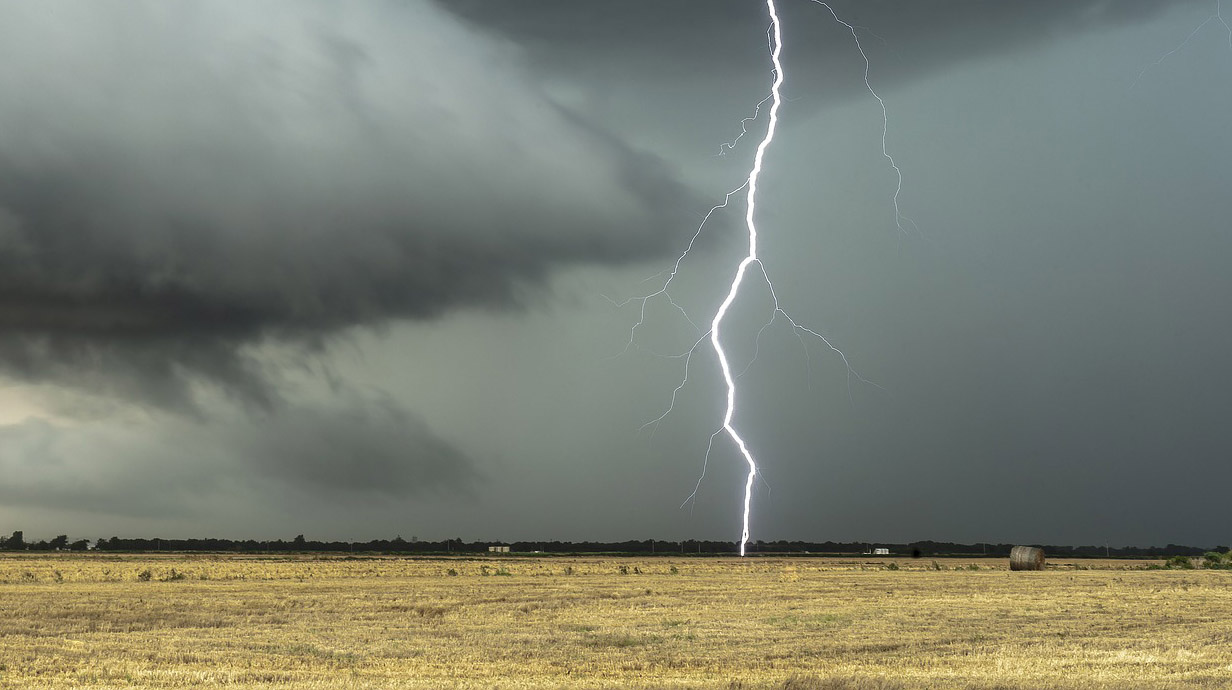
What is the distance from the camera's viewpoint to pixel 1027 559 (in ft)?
211

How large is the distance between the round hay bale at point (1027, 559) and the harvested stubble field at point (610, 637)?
80.6ft

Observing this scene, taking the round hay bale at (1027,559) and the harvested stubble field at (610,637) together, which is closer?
the harvested stubble field at (610,637)

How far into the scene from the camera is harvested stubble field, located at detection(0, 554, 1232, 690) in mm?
15117

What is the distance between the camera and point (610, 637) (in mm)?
21312

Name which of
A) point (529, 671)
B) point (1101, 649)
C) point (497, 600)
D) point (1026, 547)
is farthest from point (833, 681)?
point (1026, 547)

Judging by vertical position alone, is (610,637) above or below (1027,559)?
above

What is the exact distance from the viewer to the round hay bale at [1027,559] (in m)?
64.3

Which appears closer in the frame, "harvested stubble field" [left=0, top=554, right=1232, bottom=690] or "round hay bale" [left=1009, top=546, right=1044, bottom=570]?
"harvested stubble field" [left=0, top=554, right=1232, bottom=690]

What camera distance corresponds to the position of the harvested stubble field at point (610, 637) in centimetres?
1512

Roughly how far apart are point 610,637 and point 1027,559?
5018cm

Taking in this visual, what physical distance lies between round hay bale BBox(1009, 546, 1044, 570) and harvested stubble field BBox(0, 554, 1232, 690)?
80.6 feet

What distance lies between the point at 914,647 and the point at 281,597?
69.4ft

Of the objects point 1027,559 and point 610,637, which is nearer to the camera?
point 610,637

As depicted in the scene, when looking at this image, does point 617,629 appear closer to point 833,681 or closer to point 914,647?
point 914,647
